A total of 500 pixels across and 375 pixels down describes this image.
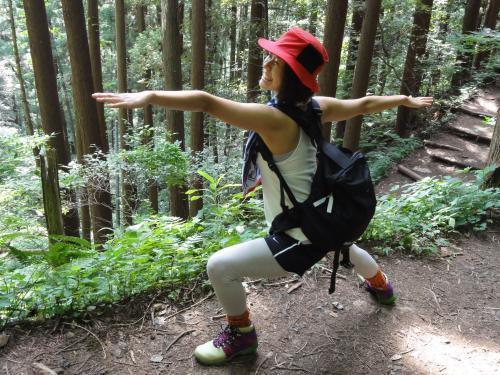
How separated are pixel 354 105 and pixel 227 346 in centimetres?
203

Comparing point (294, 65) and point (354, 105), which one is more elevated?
point (294, 65)

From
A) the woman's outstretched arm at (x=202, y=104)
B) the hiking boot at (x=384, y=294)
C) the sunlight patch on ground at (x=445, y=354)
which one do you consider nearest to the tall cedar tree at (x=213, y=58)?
the hiking boot at (x=384, y=294)

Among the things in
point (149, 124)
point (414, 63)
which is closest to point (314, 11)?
point (414, 63)

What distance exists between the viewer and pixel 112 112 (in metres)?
26.7

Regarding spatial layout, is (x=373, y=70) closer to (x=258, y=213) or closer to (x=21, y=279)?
(x=258, y=213)

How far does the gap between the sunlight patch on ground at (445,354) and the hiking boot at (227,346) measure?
3.66 ft

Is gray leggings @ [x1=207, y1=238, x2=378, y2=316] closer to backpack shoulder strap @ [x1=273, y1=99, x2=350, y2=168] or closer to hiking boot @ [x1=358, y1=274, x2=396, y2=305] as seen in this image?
backpack shoulder strap @ [x1=273, y1=99, x2=350, y2=168]

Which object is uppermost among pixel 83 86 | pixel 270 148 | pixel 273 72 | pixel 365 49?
pixel 273 72

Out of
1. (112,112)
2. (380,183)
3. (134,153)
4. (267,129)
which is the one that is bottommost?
(112,112)

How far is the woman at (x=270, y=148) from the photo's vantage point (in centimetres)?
210

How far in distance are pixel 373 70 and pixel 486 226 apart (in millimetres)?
10914

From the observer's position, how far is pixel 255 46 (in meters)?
13.3

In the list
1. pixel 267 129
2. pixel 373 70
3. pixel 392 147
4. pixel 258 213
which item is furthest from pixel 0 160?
pixel 373 70

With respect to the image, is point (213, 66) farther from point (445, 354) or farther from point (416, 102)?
point (445, 354)
